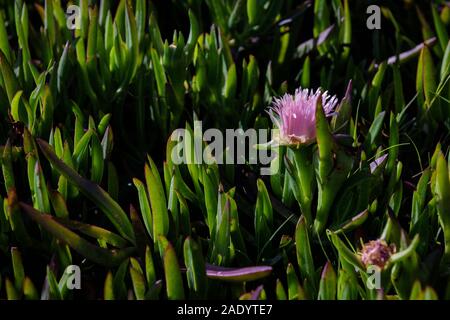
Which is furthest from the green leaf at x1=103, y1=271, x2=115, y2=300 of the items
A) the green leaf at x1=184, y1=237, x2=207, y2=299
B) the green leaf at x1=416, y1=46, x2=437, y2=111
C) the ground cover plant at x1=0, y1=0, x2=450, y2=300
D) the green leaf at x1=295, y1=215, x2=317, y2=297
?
the green leaf at x1=416, y1=46, x2=437, y2=111

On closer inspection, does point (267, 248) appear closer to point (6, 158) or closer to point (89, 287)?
point (89, 287)

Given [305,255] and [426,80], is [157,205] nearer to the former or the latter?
[305,255]

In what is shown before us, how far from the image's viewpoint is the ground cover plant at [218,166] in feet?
3.48

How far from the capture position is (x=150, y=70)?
1.51 meters

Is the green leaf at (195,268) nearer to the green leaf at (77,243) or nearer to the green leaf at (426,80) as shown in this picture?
the green leaf at (77,243)

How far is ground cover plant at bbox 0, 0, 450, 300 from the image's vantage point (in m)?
1.06

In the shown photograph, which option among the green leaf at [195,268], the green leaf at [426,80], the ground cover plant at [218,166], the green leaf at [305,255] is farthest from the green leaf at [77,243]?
the green leaf at [426,80]

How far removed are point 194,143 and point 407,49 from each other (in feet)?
2.41

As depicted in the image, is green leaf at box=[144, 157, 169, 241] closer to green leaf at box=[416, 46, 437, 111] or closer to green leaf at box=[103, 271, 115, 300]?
green leaf at box=[103, 271, 115, 300]

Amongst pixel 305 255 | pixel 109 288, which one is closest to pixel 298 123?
pixel 305 255

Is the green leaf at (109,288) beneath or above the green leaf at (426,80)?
beneath

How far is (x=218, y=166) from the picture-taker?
1.28 m

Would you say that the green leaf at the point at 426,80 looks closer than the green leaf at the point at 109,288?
No
